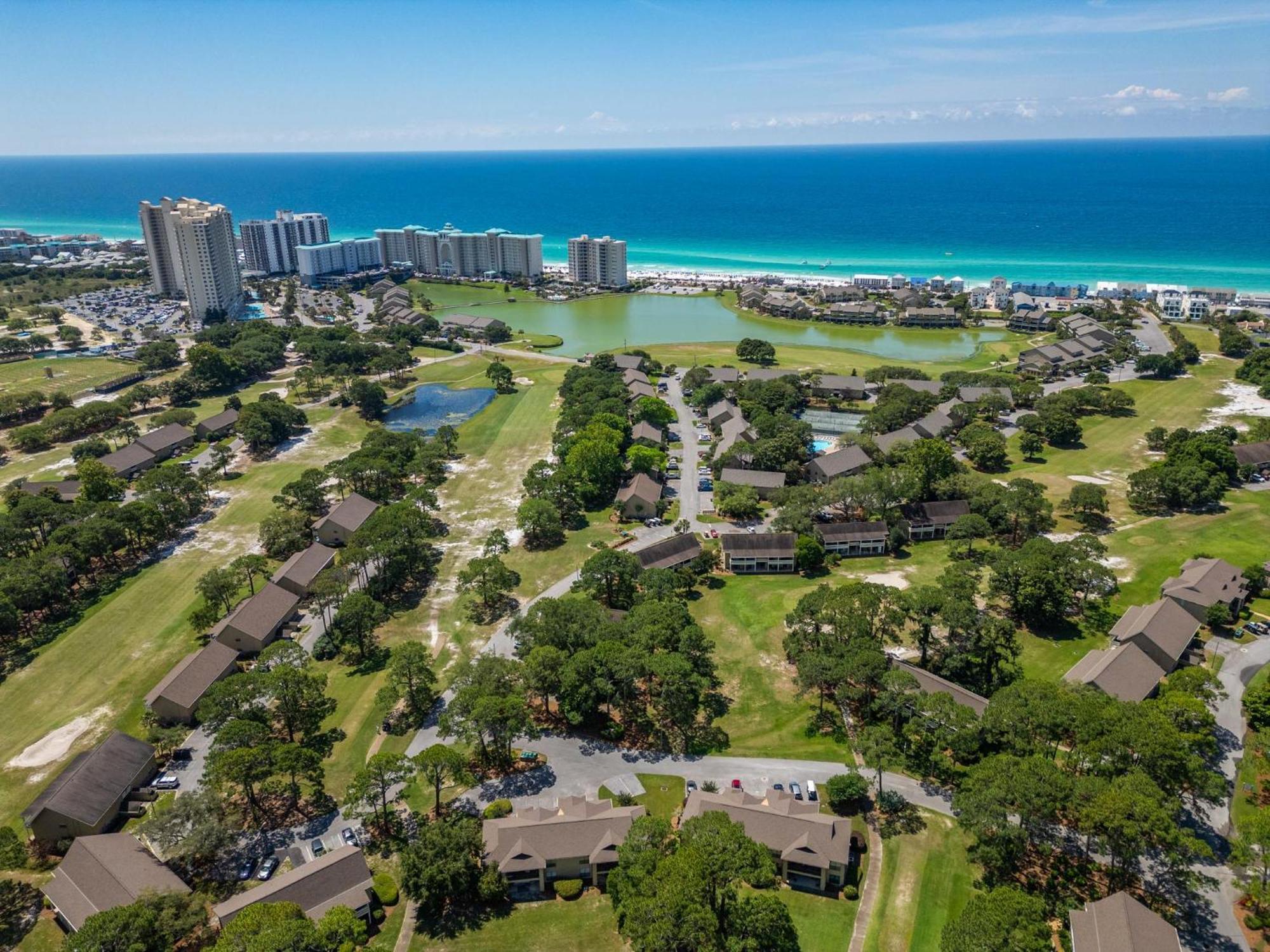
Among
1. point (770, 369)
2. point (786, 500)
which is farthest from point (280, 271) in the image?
point (786, 500)

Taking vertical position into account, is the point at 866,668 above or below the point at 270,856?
above

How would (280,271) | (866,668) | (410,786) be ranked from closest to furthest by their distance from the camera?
1. (410,786)
2. (866,668)
3. (280,271)

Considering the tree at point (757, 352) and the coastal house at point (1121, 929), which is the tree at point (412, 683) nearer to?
the coastal house at point (1121, 929)

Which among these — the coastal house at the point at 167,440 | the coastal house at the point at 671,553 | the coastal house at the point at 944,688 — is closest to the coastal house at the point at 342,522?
the coastal house at the point at 671,553

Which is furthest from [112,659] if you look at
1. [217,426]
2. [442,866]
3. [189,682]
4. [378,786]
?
[217,426]

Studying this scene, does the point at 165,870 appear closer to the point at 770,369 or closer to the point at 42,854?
the point at 42,854

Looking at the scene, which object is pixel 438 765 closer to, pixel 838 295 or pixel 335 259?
pixel 838 295
